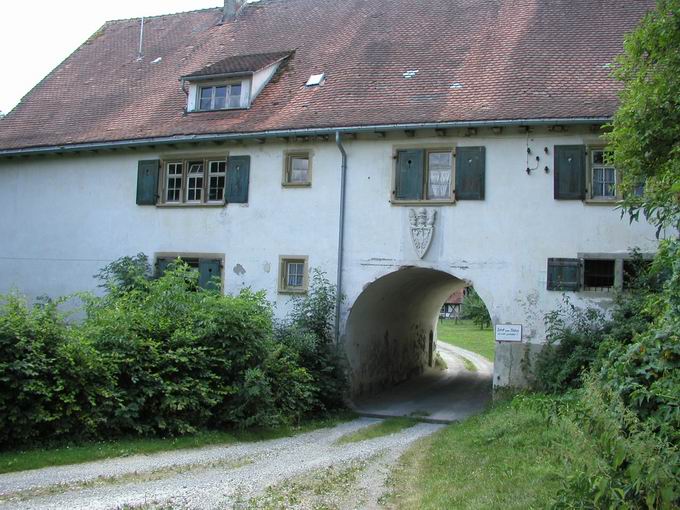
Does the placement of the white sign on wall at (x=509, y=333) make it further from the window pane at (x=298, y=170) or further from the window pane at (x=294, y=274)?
the window pane at (x=298, y=170)

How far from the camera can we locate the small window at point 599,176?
14.6 metres

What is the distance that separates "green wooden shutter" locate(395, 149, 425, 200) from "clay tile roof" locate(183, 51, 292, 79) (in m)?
4.83

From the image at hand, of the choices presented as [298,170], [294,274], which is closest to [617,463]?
[294,274]

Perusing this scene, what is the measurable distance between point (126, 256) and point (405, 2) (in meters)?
10.7

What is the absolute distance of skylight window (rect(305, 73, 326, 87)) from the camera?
1811 centimetres

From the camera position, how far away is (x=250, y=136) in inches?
656

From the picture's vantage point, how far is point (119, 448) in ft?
34.3

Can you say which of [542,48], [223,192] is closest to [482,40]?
[542,48]

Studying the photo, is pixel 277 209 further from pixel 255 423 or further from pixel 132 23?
pixel 132 23

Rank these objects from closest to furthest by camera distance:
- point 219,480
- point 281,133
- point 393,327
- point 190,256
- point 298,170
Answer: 1. point 219,480
2. point 281,133
3. point 298,170
4. point 190,256
5. point 393,327

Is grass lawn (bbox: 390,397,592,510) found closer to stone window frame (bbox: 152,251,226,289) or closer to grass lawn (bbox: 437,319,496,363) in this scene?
stone window frame (bbox: 152,251,226,289)

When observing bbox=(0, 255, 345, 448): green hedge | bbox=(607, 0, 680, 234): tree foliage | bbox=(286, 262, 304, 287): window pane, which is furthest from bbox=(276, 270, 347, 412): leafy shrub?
bbox=(607, 0, 680, 234): tree foliage

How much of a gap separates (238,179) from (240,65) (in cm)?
331

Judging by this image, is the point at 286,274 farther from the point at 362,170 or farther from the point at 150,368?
the point at 150,368
